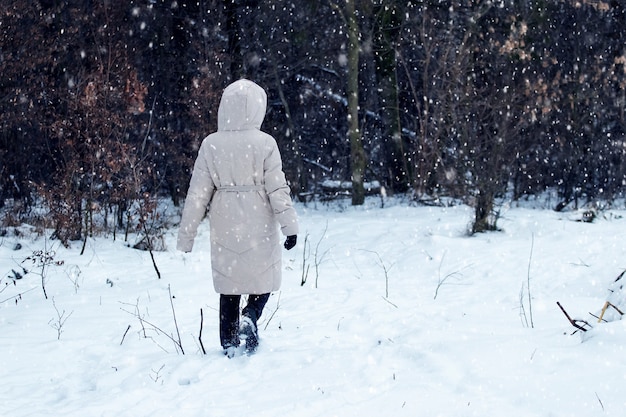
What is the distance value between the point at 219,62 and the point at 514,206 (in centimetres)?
736

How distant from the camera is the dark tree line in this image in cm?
962

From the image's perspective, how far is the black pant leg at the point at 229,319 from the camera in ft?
14.0

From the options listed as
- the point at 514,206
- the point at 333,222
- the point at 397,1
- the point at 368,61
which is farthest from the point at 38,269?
the point at 368,61

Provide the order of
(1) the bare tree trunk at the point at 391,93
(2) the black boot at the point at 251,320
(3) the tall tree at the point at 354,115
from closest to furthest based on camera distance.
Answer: (2) the black boot at the point at 251,320, (3) the tall tree at the point at 354,115, (1) the bare tree trunk at the point at 391,93

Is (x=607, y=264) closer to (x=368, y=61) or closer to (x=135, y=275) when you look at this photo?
(x=135, y=275)

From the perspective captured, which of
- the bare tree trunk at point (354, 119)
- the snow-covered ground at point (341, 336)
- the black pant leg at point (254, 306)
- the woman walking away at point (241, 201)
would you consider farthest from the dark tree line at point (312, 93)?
the black pant leg at point (254, 306)

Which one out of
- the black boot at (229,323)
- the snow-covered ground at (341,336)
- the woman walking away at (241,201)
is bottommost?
the snow-covered ground at (341,336)

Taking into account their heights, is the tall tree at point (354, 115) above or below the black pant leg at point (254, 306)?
above

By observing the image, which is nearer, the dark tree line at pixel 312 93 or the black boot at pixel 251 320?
the black boot at pixel 251 320

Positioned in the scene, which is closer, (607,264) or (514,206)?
(607,264)

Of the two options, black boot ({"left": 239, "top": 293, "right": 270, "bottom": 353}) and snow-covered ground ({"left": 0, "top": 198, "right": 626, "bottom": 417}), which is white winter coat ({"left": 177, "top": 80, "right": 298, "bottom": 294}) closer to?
black boot ({"left": 239, "top": 293, "right": 270, "bottom": 353})

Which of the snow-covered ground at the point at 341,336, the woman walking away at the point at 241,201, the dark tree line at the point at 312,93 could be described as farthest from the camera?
the dark tree line at the point at 312,93

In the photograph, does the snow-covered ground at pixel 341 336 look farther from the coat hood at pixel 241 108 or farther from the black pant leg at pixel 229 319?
the coat hood at pixel 241 108

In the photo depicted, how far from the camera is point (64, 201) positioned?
30.2 feet
